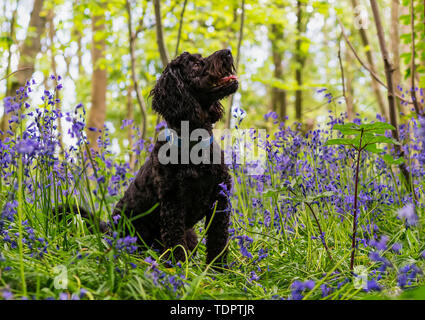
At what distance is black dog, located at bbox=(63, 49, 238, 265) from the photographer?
2.75 meters

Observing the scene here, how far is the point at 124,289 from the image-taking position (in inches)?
71.2

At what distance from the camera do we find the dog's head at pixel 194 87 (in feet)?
9.03

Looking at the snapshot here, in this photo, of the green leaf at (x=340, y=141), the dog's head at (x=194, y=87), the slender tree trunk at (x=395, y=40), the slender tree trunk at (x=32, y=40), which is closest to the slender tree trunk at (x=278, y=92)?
the slender tree trunk at (x=395, y=40)

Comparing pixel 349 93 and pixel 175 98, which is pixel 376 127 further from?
pixel 349 93

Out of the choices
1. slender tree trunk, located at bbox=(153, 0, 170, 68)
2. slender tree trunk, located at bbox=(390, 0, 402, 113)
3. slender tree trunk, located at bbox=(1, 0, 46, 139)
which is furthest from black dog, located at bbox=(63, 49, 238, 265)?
slender tree trunk, located at bbox=(1, 0, 46, 139)

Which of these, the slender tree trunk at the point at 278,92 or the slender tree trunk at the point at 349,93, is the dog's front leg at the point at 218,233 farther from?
the slender tree trunk at the point at 278,92

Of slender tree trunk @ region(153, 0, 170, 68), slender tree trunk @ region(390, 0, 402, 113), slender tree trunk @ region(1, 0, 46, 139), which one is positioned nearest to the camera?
slender tree trunk @ region(153, 0, 170, 68)

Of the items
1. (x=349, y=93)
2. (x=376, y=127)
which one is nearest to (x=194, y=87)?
(x=376, y=127)

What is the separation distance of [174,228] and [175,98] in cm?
98

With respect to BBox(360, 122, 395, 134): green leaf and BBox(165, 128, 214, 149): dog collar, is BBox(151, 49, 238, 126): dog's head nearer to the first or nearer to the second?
BBox(165, 128, 214, 149): dog collar

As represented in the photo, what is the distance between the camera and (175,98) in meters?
2.86

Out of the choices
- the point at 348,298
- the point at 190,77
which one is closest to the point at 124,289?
the point at 348,298

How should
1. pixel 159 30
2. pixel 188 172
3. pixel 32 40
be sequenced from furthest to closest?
1. pixel 32 40
2. pixel 159 30
3. pixel 188 172

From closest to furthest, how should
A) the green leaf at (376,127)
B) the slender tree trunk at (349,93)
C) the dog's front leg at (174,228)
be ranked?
the green leaf at (376,127)
the dog's front leg at (174,228)
the slender tree trunk at (349,93)
